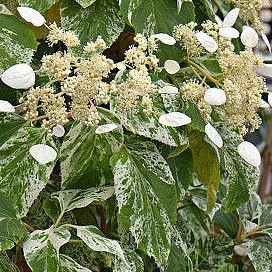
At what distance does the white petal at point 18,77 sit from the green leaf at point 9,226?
12cm

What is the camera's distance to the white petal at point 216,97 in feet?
2.23

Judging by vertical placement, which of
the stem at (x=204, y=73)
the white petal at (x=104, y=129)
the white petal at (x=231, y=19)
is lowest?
the stem at (x=204, y=73)

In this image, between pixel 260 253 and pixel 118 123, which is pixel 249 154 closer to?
pixel 118 123

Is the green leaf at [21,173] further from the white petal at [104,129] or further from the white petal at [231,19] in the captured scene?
the white petal at [231,19]

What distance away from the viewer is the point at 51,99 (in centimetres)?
64

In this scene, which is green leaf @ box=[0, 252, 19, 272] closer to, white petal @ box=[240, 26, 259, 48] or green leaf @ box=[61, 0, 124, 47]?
green leaf @ box=[61, 0, 124, 47]

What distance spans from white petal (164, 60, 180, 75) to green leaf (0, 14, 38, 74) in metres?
0.15

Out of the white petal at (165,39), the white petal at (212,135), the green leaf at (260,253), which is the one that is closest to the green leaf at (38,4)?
the white petal at (165,39)

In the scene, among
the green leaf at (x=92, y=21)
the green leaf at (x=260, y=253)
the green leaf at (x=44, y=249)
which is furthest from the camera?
the green leaf at (x=260, y=253)

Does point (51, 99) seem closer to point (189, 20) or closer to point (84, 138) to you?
point (84, 138)

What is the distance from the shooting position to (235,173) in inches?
30.6

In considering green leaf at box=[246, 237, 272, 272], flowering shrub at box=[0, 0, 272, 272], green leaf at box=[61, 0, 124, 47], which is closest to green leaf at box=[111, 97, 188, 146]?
flowering shrub at box=[0, 0, 272, 272]

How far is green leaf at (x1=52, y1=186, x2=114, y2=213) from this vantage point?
72 centimetres

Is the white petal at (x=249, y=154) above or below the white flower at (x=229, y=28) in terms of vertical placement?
below
